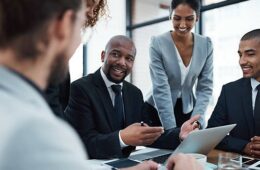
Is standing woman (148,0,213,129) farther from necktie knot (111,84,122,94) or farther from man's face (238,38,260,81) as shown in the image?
necktie knot (111,84,122,94)

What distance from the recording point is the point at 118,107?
1835 mm

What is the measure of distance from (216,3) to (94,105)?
2.78 m

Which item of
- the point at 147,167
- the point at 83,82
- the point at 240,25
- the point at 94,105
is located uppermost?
the point at 240,25

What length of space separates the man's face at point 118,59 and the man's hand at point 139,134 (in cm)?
50

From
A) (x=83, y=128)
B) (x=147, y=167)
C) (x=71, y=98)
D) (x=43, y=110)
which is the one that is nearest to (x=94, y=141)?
(x=83, y=128)

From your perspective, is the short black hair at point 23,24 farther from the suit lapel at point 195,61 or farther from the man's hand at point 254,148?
the suit lapel at point 195,61

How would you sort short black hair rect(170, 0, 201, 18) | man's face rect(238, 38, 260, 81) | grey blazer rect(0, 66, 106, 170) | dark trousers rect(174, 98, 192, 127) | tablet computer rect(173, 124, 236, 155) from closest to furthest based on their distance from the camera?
grey blazer rect(0, 66, 106, 170), tablet computer rect(173, 124, 236, 155), man's face rect(238, 38, 260, 81), short black hair rect(170, 0, 201, 18), dark trousers rect(174, 98, 192, 127)

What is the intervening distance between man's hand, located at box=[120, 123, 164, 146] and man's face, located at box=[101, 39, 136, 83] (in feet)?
1.64

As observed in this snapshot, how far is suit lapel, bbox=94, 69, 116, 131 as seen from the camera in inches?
69.9

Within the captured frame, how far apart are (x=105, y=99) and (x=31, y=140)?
1345 mm

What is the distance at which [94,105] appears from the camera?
69.2 inches

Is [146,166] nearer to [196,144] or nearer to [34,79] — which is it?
[196,144]

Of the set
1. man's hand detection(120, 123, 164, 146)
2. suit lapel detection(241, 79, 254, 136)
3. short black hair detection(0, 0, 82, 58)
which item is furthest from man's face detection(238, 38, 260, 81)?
short black hair detection(0, 0, 82, 58)

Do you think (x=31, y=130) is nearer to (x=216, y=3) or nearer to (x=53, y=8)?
(x=53, y=8)
